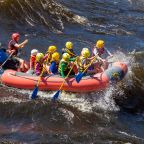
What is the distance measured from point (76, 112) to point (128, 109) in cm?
195

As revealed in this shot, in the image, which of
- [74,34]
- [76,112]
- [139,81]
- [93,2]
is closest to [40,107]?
[76,112]

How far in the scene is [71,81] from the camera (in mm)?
14695

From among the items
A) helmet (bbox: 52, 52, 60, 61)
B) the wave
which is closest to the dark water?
the wave

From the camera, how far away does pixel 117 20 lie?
81.5 ft

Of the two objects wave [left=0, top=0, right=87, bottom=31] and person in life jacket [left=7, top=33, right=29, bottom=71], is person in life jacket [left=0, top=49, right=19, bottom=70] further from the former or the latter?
wave [left=0, top=0, right=87, bottom=31]

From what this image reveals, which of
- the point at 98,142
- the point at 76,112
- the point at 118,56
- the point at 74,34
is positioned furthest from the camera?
the point at 74,34

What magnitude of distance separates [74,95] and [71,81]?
1.94 ft

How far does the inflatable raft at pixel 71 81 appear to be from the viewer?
48.1ft

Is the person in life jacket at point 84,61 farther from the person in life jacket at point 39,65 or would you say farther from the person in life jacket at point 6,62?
the person in life jacket at point 6,62

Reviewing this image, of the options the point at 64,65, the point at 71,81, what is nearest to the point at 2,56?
the point at 64,65

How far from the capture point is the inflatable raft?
1467 centimetres

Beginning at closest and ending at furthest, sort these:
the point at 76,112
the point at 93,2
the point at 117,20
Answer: the point at 76,112 < the point at 117,20 < the point at 93,2

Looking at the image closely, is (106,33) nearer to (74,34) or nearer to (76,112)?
(74,34)

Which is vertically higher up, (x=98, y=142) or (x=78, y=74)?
(x=78, y=74)
